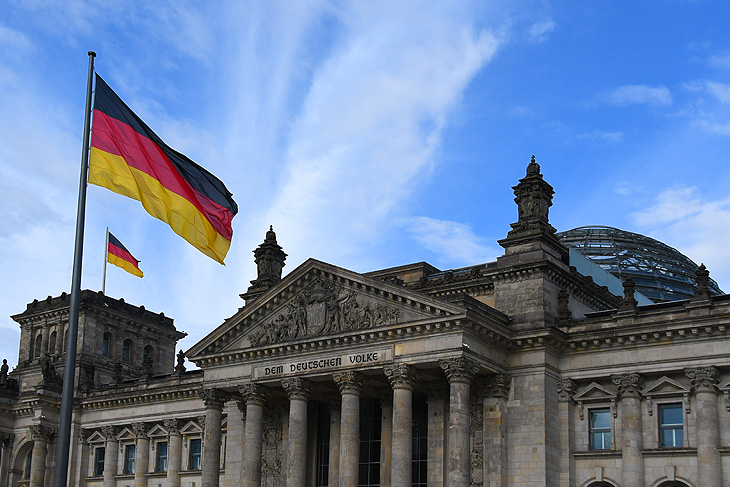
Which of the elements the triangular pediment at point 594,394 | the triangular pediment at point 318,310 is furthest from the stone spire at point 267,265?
the triangular pediment at point 594,394

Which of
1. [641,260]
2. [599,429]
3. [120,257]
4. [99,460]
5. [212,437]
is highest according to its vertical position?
[641,260]

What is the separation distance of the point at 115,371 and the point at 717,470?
138 ft

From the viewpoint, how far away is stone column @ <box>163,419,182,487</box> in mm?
58562

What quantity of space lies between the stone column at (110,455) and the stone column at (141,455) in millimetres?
1883

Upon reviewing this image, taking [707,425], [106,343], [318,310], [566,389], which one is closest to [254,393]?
[318,310]

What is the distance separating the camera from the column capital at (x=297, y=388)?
4625 cm

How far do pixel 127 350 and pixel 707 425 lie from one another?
150ft

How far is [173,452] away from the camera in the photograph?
2335 inches

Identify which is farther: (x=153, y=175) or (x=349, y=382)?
(x=349, y=382)

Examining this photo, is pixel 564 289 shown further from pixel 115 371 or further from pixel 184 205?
pixel 115 371

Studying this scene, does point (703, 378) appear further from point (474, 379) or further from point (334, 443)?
point (334, 443)

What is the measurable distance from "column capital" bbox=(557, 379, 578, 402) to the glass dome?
2009 cm

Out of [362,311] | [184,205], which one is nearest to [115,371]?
[362,311]

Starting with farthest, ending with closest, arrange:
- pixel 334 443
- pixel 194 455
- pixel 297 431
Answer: pixel 194 455 < pixel 334 443 < pixel 297 431
